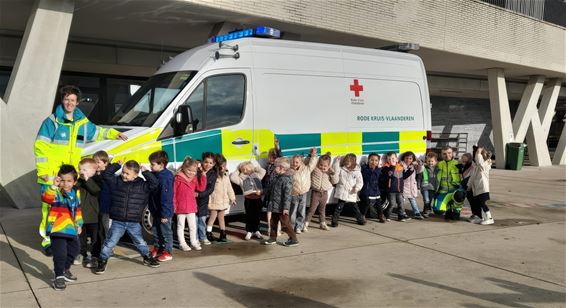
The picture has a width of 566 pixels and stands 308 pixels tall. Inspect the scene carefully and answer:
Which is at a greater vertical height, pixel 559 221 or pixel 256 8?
pixel 256 8

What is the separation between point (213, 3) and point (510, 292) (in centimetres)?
739

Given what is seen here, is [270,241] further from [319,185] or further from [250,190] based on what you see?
[319,185]

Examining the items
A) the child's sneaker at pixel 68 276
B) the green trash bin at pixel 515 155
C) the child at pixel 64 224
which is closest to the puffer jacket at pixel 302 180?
the child at pixel 64 224

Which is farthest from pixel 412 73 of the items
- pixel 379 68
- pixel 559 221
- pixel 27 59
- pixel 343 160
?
pixel 27 59

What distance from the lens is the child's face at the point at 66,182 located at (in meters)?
4.45

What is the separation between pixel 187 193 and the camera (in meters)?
5.69

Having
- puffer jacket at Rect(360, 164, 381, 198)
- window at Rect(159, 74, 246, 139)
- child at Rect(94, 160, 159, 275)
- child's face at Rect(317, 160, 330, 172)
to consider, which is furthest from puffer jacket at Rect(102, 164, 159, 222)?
puffer jacket at Rect(360, 164, 381, 198)

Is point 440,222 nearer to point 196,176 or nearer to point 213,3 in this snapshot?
point 196,176

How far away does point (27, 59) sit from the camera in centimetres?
848

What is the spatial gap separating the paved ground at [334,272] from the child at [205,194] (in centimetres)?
29

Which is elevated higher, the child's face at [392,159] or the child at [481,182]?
the child's face at [392,159]

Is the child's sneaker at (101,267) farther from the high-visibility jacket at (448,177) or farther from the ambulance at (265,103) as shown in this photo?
the high-visibility jacket at (448,177)

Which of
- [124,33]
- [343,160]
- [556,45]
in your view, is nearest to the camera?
[343,160]

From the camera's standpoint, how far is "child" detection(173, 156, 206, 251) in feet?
18.6
